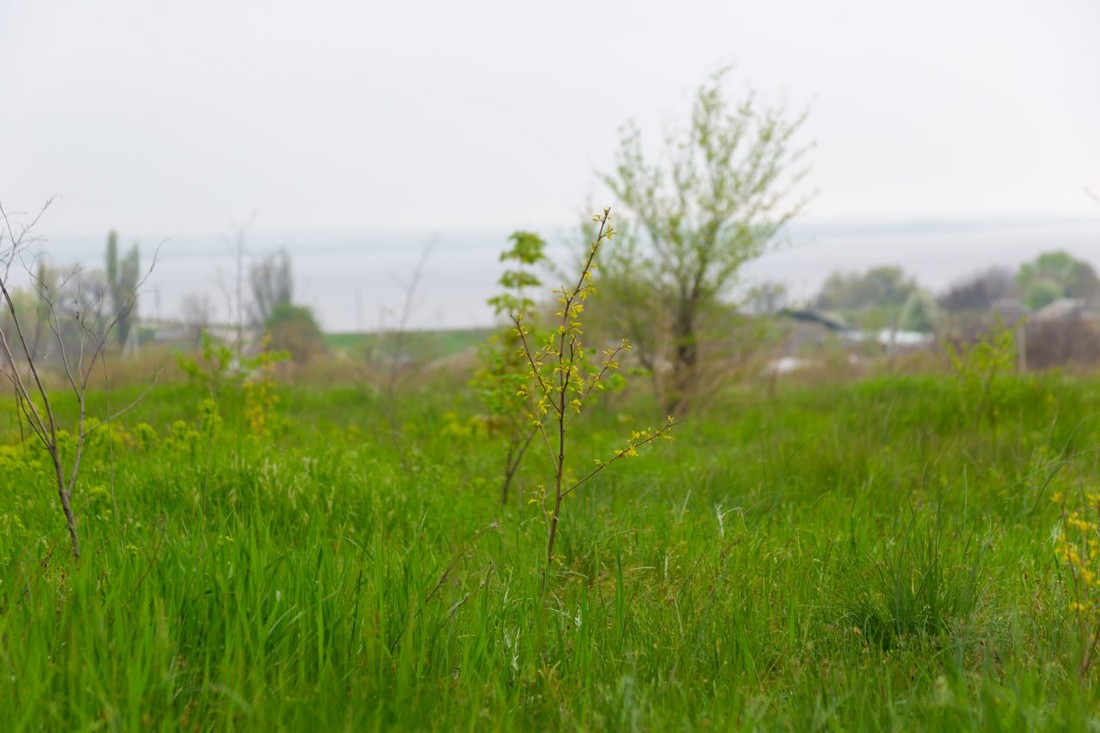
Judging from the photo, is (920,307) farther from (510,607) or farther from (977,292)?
(510,607)

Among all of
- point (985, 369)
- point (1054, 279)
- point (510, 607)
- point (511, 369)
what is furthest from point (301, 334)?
point (1054, 279)

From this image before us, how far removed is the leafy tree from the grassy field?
160ft

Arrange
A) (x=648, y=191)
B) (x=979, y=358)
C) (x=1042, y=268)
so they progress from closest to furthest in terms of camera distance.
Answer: (x=979, y=358) < (x=648, y=191) < (x=1042, y=268)

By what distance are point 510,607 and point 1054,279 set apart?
185ft

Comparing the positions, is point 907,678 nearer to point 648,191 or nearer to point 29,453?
point 29,453

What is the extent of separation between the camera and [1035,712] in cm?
185

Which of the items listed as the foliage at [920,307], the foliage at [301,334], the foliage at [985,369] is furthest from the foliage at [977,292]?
the foliage at [985,369]

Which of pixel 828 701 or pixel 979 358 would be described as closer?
pixel 828 701

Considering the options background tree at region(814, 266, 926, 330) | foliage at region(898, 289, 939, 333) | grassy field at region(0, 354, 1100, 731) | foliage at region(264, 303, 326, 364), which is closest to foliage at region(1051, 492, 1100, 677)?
grassy field at region(0, 354, 1100, 731)

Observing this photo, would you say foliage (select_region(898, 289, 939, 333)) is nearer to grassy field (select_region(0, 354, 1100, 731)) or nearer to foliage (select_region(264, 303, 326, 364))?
foliage (select_region(264, 303, 326, 364))

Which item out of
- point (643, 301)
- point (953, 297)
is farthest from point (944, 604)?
point (953, 297)

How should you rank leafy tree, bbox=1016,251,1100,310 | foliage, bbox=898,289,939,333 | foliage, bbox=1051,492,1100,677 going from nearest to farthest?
foliage, bbox=1051,492,1100,677, foliage, bbox=898,289,939,333, leafy tree, bbox=1016,251,1100,310

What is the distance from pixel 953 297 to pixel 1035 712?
151 feet

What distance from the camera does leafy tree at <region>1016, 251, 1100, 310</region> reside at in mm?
47594
